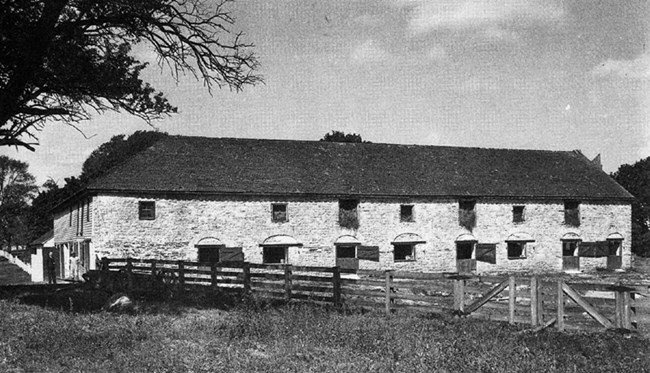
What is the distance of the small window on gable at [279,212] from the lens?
95.9ft

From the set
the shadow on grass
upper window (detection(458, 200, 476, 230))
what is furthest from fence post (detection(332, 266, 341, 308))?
upper window (detection(458, 200, 476, 230))

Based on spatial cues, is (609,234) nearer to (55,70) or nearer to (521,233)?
(521,233)

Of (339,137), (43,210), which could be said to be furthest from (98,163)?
(339,137)

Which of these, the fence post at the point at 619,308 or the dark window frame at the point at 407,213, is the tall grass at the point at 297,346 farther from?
the dark window frame at the point at 407,213

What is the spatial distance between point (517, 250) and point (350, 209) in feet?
35.0

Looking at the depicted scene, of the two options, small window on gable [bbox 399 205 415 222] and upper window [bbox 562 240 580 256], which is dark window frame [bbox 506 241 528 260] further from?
small window on gable [bbox 399 205 415 222]

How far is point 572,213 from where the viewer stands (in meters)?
34.4

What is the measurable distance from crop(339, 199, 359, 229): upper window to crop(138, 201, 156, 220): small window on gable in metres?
9.60

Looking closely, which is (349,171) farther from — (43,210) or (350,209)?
(43,210)

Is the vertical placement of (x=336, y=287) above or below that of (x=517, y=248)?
above

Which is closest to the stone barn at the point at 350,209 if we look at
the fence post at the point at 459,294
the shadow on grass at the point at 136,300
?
the shadow on grass at the point at 136,300

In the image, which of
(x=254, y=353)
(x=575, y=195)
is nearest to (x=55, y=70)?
(x=254, y=353)

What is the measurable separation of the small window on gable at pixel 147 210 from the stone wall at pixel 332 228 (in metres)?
0.21

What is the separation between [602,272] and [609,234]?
2.77 meters
